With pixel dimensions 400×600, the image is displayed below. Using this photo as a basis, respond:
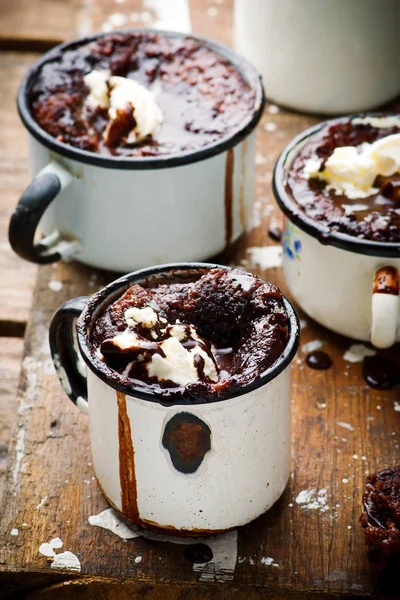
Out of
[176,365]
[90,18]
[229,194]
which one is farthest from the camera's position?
[90,18]

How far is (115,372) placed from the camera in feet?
3.24

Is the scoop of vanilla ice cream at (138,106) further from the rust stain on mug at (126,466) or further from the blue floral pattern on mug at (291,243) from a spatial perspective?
the rust stain on mug at (126,466)

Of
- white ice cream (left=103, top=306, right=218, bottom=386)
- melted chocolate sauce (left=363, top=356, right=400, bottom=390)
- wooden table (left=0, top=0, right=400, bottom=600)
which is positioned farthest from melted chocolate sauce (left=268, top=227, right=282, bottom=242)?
white ice cream (left=103, top=306, right=218, bottom=386)

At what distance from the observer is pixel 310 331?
1.38 m

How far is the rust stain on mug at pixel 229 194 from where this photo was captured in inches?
54.2

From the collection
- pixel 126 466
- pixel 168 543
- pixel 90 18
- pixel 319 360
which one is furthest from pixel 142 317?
pixel 90 18

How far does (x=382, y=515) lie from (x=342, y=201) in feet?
1.47

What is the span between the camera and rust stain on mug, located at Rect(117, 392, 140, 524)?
100 centimetres

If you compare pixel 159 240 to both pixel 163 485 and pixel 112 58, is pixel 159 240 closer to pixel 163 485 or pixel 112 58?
pixel 112 58

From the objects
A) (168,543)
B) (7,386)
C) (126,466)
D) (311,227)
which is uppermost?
(311,227)

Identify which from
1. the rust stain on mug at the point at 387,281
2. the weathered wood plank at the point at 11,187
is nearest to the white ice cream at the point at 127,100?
the weathered wood plank at the point at 11,187

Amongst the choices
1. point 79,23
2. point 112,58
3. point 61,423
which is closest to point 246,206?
point 112,58

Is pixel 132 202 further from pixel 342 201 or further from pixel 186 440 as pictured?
pixel 186 440

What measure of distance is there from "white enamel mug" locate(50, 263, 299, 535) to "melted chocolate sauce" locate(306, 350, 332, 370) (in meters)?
0.24
